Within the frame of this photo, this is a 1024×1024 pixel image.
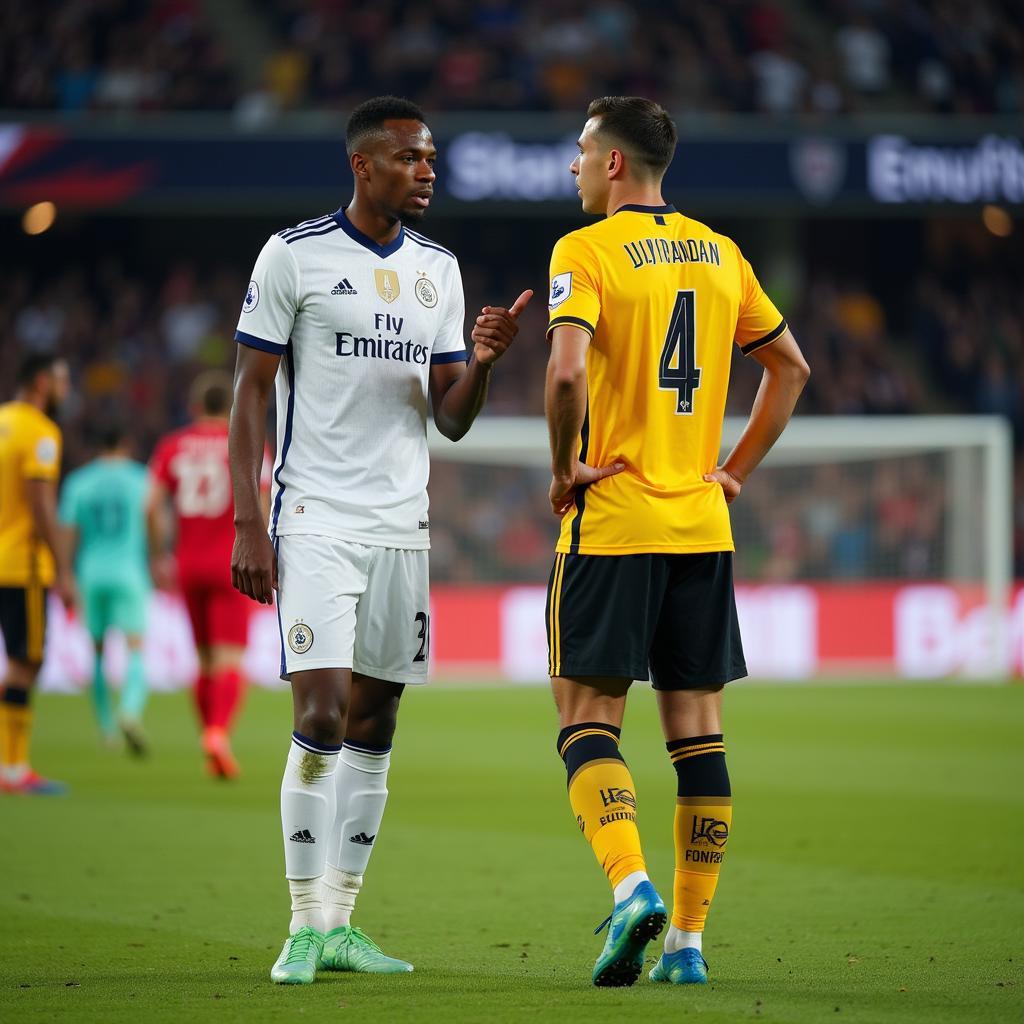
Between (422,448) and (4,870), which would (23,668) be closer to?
(4,870)

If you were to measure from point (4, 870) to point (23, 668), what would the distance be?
2621mm

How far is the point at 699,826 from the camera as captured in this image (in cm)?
448

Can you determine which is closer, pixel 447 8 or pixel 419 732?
pixel 419 732

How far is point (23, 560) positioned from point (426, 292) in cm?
496

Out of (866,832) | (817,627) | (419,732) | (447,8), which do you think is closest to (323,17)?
(447,8)

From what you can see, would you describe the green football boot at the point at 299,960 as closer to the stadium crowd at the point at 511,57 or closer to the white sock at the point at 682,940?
the white sock at the point at 682,940

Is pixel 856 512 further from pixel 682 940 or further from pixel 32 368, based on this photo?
pixel 682 940

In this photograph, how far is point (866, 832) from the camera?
7801 mm

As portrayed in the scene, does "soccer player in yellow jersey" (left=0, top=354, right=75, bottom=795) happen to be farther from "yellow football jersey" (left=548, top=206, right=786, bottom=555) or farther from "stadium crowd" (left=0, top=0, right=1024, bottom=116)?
Answer: "stadium crowd" (left=0, top=0, right=1024, bottom=116)

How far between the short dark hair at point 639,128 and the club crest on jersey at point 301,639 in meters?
1.50

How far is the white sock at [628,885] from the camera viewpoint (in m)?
4.12

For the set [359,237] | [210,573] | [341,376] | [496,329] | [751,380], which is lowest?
[210,573]

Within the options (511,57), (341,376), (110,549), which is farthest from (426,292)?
(511,57)

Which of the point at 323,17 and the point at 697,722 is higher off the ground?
the point at 323,17
